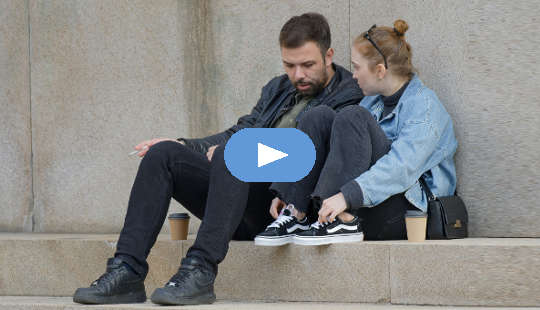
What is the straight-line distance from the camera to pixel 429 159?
3.71m

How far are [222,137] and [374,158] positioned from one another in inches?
41.5

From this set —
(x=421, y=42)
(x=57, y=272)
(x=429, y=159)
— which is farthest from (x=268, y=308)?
(x=421, y=42)

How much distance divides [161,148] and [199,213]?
51 centimetres

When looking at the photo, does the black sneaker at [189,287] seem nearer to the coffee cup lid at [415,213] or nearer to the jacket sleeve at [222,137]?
the coffee cup lid at [415,213]

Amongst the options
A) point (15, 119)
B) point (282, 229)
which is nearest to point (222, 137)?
point (282, 229)

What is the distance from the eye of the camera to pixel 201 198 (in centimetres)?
372

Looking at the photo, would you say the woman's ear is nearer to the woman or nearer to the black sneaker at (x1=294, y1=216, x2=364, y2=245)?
the woman

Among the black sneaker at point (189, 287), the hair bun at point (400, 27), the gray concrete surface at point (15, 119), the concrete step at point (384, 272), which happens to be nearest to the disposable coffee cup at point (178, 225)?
the concrete step at point (384, 272)

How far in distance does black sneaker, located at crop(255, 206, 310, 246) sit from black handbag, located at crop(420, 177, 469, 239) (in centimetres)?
58

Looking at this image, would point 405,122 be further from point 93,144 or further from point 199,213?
point 93,144

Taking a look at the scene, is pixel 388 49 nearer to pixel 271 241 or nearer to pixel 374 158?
pixel 374 158
